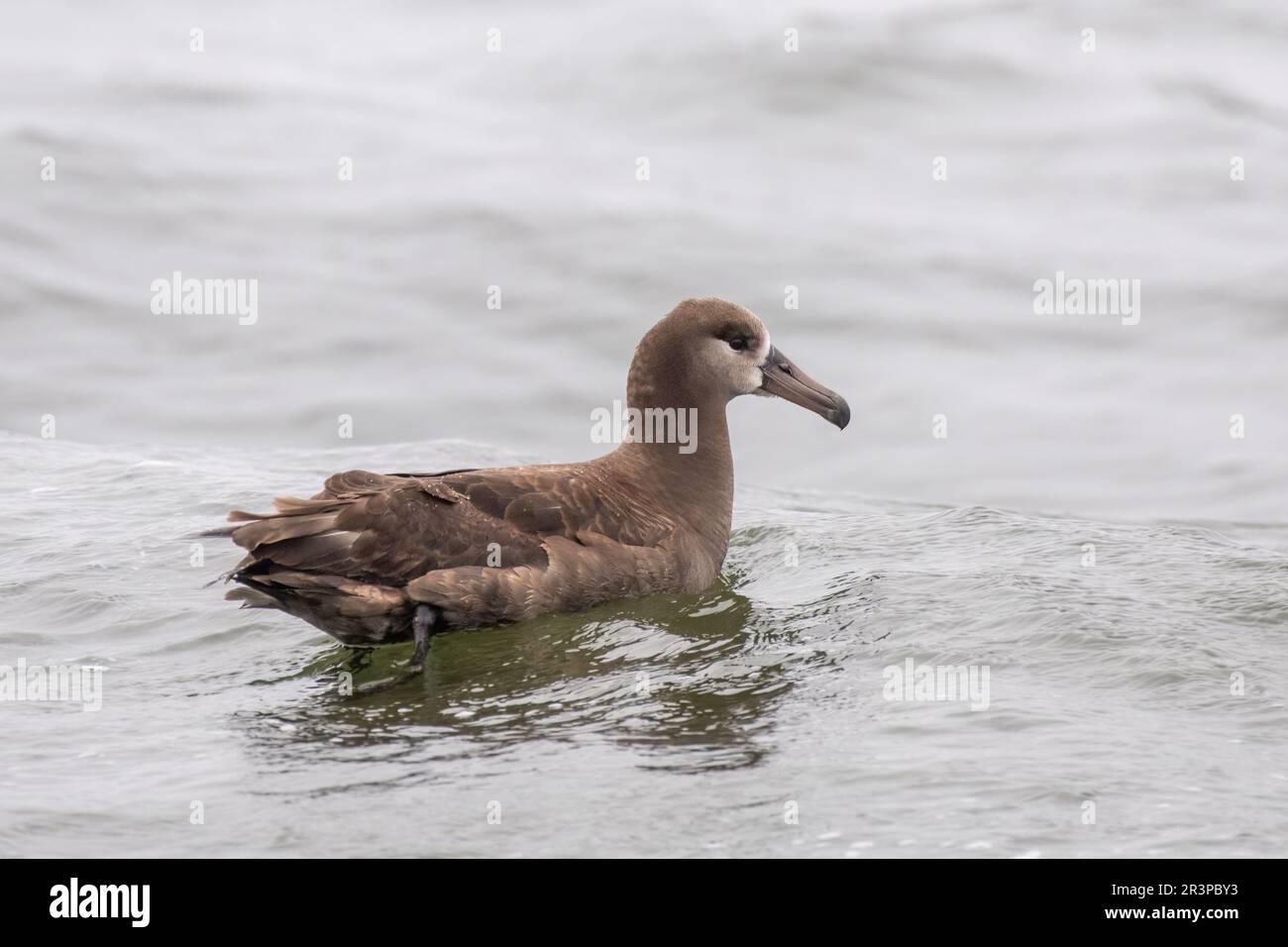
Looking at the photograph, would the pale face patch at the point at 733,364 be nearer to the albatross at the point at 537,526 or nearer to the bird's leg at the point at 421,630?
the albatross at the point at 537,526

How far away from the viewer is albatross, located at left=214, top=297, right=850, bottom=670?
7625 mm

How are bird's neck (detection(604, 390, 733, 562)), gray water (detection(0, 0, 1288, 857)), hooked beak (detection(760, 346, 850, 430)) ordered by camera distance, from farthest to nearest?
hooked beak (detection(760, 346, 850, 430)) < bird's neck (detection(604, 390, 733, 562)) < gray water (detection(0, 0, 1288, 857))

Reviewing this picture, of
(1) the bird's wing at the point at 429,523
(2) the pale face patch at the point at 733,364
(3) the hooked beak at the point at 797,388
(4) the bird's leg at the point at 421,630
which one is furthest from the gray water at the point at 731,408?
(2) the pale face patch at the point at 733,364

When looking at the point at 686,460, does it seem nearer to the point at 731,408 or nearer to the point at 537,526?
the point at 537,526

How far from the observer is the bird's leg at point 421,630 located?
25.1 ft

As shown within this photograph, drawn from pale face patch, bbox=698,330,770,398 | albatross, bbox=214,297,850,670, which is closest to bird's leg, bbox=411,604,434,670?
albatross, bbox=214,297,850,670

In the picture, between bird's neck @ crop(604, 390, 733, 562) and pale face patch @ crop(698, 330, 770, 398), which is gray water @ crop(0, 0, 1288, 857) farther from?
Answer: pale face patch @ crop(698, 330, 770, 398)

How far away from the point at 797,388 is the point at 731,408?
19.4 ft

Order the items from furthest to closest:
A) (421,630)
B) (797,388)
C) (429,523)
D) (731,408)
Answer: (731,408) < (797,388) < (429,523) < (421,630)

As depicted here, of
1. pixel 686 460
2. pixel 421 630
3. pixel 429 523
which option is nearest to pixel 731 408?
pixel 686 460

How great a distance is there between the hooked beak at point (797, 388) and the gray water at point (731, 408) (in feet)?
2.66

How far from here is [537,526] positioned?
822cm

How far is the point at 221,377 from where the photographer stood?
16016mm

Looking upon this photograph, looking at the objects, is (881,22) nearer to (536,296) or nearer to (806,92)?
(806,92)
